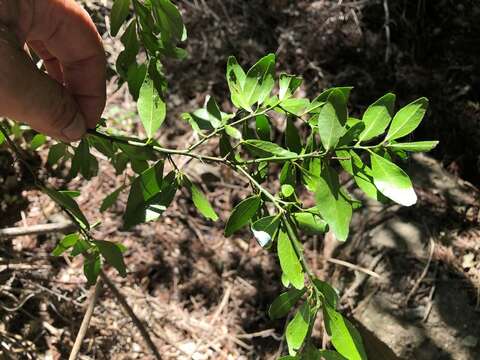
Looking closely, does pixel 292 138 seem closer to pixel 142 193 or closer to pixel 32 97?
pixel 142 193

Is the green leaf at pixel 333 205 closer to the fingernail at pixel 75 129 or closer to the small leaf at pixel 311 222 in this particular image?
the small leaf at pixel 311 222

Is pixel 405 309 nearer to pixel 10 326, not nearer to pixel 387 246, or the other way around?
pixel 387 246

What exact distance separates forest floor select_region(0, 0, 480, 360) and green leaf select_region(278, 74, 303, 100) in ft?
4.72

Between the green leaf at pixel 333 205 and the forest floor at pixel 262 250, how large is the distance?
158 centimetres

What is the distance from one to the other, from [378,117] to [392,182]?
14 centimetres

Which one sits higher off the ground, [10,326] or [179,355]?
[10,326]

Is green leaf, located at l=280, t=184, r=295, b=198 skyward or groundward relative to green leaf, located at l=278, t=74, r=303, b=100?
groundward

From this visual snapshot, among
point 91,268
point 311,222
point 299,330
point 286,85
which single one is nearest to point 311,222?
point 311,222

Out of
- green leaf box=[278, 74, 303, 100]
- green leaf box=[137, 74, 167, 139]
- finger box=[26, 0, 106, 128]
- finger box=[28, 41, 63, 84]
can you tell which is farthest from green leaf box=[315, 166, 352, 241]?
finger box=[28, 41, 63, 84]

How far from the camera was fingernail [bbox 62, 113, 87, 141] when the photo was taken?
51.5 inches

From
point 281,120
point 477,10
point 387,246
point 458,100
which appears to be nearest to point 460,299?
point 387,246

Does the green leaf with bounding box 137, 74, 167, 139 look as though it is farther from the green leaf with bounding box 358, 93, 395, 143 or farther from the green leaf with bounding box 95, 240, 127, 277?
the green leaf with bounding box 358, 93, 395, 143

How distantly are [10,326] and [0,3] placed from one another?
5.35 feet

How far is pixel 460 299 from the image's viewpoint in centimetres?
247
